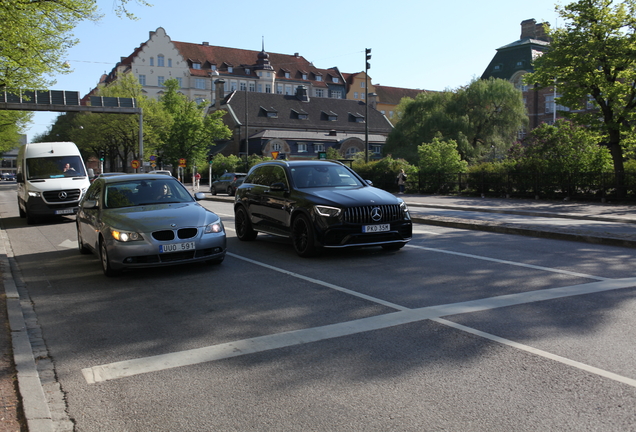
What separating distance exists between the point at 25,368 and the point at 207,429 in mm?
1951

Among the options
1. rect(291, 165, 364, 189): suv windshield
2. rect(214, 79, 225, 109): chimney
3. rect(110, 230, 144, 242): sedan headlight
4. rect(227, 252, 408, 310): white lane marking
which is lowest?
rect(227, 252, 408, 310): white lane marking

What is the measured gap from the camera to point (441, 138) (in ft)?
172

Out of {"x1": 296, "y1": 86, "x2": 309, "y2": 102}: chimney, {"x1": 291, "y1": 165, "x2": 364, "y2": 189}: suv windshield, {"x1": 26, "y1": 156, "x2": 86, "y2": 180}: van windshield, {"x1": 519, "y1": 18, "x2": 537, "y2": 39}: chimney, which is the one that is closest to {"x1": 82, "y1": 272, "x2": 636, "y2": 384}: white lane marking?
{"x1": 291, "y1": 165, "x2": 364, "y2": 189}: suv windshield

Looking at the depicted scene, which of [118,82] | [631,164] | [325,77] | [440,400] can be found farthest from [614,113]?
[325,77]

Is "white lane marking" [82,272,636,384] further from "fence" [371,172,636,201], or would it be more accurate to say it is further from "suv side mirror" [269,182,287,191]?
"fence" [371,172,636,201]

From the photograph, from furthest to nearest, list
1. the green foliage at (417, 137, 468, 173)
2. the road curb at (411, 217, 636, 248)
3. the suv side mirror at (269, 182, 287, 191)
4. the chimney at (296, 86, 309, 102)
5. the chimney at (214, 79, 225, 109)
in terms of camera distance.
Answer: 1. the chimney at (296, 86, 309, 102)
2. the chimney at (214, 79, 225, 109)
3. the green foliage at (417, 137, 468, 173)
4. the road curb at (411, 217, 636, 248)
5. the suv side mirror at (269, 182, 287, 191)

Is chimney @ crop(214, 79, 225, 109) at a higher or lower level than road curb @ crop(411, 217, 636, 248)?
higher

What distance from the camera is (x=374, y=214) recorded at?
396 inches

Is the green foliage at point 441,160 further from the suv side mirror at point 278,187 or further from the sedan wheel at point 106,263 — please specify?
the sedan wheel at point 106,263

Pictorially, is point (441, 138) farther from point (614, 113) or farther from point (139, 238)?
point (139, 238)

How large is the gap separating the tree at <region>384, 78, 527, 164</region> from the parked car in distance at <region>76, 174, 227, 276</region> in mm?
46918

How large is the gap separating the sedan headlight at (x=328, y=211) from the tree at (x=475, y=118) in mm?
46456

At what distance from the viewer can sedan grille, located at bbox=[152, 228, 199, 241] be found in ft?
28.6

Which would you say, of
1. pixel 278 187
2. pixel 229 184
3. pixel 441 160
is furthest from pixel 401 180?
pixel 278 187
